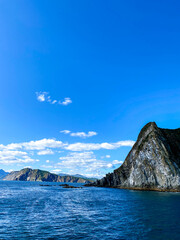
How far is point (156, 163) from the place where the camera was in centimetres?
11088

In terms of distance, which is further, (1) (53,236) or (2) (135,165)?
(2) (135,165)

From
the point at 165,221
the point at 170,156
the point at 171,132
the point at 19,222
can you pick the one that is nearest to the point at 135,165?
the point at 170,156

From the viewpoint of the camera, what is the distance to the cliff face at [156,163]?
336ft

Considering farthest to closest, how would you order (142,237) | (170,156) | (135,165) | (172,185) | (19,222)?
(135,165)
(170,156)
(172,185)
(19,222)
(142,237)

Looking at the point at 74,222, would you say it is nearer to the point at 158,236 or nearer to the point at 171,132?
the point at 158,236

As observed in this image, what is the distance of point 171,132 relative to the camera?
133 m

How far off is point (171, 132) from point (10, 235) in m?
133

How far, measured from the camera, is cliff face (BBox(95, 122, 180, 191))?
10244 centimetres

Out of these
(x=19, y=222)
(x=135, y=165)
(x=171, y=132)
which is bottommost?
(x=19, y=222)

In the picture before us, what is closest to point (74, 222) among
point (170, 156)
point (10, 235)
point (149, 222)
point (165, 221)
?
point (10, 235)

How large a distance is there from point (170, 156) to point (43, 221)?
325 feet

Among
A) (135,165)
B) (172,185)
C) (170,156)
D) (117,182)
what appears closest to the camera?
(172,185)

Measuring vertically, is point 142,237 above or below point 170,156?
below

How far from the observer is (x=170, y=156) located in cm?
10825
